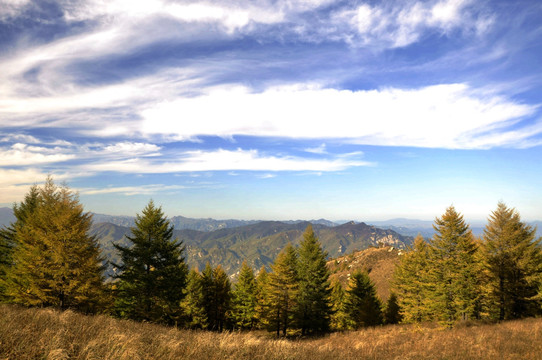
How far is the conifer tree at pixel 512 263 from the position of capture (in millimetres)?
25453

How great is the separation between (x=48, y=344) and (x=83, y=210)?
19.9 meters

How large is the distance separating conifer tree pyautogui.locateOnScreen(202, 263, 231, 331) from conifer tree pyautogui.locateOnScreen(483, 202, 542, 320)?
3230 cm

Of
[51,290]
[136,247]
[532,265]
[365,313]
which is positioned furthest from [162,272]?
[532,265]

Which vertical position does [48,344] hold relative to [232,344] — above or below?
above

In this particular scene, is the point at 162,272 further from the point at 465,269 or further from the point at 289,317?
the point at 465,269

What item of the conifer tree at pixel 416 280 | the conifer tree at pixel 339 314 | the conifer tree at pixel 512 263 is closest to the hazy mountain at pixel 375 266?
the conifer tree at pixel 339 314

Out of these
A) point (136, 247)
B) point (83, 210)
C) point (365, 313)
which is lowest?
point (365, 313)

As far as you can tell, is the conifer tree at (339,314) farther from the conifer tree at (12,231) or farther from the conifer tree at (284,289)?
the conifer tree at (12,231)

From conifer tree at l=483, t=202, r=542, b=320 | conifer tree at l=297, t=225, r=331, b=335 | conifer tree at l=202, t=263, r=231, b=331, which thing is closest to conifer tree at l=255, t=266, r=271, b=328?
conifer tree at l=297, t=225, r=331, b=335

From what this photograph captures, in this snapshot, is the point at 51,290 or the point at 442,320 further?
the point at 442,320

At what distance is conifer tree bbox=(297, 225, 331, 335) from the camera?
93.9ft

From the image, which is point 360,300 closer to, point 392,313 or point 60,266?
point 392,313

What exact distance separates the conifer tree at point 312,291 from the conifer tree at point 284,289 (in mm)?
909

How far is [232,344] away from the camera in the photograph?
652cm
